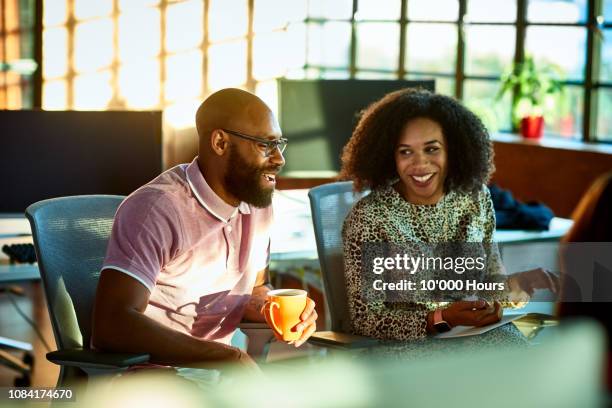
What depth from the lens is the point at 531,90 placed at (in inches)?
237

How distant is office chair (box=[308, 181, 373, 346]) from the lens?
2641 millimetres

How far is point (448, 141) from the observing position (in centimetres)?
266

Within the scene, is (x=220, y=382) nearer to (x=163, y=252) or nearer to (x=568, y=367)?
(x=163, y=252)

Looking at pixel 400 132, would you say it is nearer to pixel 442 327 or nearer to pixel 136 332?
pixel 442 327

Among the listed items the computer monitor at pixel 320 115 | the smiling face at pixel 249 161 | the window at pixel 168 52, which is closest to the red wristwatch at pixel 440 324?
the smiling face at pixel 249 161

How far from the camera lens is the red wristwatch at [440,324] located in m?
2.33

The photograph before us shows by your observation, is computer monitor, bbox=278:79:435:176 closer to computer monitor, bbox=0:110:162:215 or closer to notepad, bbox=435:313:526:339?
computer monitor, bbox=0:110:162:215

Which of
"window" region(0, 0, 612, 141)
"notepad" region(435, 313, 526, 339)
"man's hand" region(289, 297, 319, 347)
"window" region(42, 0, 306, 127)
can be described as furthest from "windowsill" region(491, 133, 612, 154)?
"man's hand" region(289, 297, 319, 347)

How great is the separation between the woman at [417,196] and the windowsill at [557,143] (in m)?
2.92

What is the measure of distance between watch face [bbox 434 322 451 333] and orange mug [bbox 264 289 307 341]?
0.47 meters

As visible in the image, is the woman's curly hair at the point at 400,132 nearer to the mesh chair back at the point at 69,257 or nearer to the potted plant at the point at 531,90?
the mesh chair back at the point at 69,257

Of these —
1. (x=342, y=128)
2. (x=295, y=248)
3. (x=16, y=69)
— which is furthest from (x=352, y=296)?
(x=16, y=69)

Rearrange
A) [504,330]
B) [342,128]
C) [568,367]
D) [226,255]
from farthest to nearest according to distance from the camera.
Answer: [342,128] → [504,330] → [226,255] → [568,367]

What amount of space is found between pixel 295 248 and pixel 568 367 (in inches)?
104
